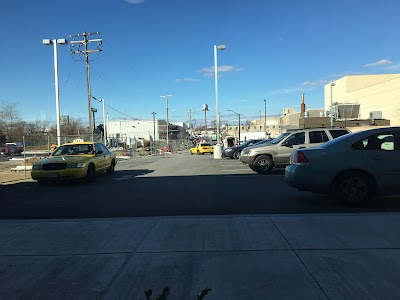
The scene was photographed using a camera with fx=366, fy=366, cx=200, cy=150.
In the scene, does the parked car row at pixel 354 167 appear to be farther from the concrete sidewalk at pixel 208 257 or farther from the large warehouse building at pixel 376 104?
the large warehouse building at pixel 376 104

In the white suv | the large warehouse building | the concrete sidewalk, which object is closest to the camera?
the concrete sidewalk

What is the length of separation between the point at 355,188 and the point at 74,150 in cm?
1084

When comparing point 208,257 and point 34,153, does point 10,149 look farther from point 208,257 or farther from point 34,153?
point 208,257

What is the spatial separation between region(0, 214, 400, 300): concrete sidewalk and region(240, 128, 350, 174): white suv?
26.1 ft

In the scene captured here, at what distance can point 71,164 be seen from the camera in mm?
12711

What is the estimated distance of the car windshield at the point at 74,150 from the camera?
47.5 feet

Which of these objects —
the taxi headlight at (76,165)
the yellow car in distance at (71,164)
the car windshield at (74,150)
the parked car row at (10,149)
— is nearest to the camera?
the yellow car in distance at (71,164)

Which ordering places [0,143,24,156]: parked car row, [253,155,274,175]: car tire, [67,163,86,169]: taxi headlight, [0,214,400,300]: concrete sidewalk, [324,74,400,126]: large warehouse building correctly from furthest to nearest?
[324,74,400,126]: large warehouse building
[0,143,24,156]: parked car row
[253,155,274,175]: car tire
[67,163,86,169]: taxi headlight
[0,214,400,300]: concrete sidewalk

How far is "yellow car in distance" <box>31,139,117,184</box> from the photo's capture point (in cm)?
1257

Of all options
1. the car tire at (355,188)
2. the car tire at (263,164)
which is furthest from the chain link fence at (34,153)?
A: the car tire at (355,188)

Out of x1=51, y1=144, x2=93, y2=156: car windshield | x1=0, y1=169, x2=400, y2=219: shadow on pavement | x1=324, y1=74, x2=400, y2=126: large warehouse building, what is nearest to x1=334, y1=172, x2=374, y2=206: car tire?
x1=0, y1=169, x2=400, y2=219: shadow on pavement

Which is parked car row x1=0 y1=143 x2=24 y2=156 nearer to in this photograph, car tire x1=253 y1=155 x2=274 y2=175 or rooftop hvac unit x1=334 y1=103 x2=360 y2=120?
car tire x1=253 y1=155 x2=274 y2=175

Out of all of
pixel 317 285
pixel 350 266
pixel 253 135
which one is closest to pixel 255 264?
pixel 317 285

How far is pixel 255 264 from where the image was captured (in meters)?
4.38
